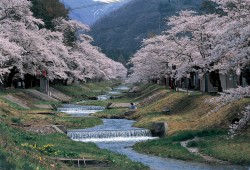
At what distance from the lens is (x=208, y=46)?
40.4m

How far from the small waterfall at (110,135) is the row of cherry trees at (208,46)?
667 cm

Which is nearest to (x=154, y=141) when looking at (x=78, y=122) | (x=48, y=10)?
(x=78, y=122)

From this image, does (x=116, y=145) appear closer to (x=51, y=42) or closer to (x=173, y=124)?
(x=173, y=124)

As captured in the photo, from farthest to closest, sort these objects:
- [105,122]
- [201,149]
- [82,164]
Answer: [105,122]
[201,149]
[82,164]

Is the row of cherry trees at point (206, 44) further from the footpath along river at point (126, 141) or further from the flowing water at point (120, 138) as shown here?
the flowing water at point (120, 138)

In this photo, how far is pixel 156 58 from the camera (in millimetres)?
66125

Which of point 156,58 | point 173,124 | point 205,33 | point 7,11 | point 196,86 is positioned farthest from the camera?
point 156,58

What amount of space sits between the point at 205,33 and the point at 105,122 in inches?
473

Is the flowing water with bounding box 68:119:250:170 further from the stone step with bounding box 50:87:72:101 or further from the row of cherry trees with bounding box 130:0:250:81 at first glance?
the stone step with bounding box 50:87:72:101

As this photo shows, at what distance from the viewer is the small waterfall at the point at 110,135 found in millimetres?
32812

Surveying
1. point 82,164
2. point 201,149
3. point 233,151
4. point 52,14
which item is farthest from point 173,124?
point 52,14

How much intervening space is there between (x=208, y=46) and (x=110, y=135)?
42.6 ft

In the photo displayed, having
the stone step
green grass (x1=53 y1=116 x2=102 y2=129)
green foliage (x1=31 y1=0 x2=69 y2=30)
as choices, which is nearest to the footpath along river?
green grass (x1=53 y1=116 x2=102 y2=129)

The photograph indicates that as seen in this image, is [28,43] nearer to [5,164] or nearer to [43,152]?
[43,152]
